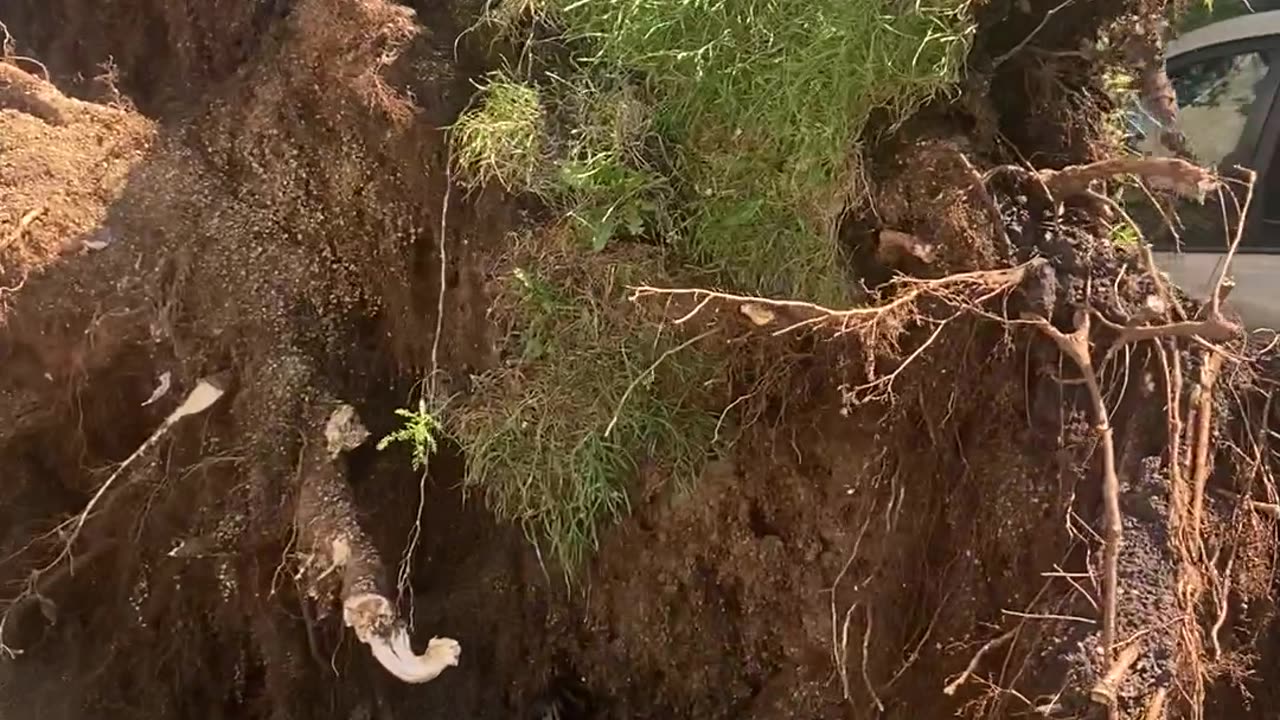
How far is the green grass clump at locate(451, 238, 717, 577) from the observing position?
5.65 feet

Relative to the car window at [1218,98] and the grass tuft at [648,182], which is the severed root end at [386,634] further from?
the car window at [1218,98]

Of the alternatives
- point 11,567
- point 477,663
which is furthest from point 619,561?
point 11,567

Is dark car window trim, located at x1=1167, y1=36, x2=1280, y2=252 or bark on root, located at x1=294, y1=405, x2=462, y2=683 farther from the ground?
dark car window trim, located at x1=1167, y1=36, x2=1280, y2=252

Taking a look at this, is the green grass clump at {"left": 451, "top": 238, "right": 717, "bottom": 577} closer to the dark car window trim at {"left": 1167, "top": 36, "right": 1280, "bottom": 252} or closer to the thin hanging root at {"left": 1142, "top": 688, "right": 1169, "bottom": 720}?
the thin hanging root at {"left": 1142, "top": 688, "right": 1169, "bottom": 720}

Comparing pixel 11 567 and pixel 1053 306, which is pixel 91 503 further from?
pixel 1053 306

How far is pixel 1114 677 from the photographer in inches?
54.4

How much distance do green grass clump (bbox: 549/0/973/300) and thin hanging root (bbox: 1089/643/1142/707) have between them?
2.05 ft

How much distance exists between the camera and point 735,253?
169 cm

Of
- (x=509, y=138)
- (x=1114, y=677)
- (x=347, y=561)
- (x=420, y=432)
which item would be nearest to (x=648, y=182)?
(x=509, y=138)

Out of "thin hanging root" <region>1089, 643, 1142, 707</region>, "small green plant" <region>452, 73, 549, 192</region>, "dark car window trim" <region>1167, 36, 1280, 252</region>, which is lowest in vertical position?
"thin hanging root" <region>1089, 643, 1142, 707</region>

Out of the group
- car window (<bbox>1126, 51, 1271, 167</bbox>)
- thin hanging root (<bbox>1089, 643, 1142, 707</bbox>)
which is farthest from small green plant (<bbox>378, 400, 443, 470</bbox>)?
car window (<bbox>1126, 51, 1271, 167</bbox>)

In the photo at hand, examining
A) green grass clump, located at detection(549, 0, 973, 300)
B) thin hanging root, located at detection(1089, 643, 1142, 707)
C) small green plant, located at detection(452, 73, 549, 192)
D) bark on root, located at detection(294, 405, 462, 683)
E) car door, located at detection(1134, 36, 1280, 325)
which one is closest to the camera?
thin hanging root, located at detection(1089, 643, 1142, 707)

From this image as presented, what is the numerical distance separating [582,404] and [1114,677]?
2.76 ft

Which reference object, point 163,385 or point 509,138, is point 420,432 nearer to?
point 509,138
